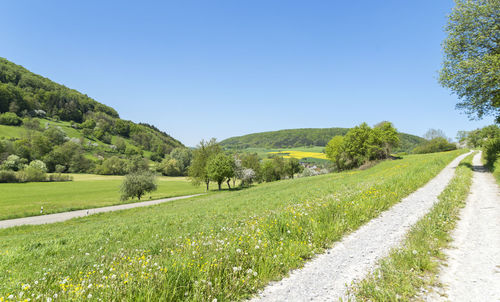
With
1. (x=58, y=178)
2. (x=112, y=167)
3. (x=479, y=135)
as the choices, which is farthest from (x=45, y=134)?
(x=479, y=135)

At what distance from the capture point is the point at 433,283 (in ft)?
13.9

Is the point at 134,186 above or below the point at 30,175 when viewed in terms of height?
below

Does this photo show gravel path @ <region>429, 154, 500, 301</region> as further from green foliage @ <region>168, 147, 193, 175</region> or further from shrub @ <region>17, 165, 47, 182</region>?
green foliage @ <region>168, 147, 193, 175</region>

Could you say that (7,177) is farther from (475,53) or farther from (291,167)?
(475,53)

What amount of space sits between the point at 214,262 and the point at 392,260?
13.6 ft

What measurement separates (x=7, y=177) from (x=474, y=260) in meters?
107

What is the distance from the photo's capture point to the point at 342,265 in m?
5.19

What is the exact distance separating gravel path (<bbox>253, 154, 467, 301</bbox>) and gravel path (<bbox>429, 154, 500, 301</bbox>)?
1.26m

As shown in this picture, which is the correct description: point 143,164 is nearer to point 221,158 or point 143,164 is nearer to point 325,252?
point 221,158

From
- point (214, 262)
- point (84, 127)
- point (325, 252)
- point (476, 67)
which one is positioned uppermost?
point (84, 127)

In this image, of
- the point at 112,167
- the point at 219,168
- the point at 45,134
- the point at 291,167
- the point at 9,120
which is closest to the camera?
the point at 219,168

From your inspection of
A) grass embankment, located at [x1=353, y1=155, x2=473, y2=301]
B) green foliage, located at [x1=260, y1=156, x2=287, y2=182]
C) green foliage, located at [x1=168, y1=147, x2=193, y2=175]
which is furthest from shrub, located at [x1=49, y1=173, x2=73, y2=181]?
grass embankment, located at [x1=353, y1=155, x2=473, y2=301]

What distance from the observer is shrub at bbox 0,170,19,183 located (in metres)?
67.8

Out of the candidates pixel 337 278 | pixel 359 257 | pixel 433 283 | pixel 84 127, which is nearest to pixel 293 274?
pixel 337 278
